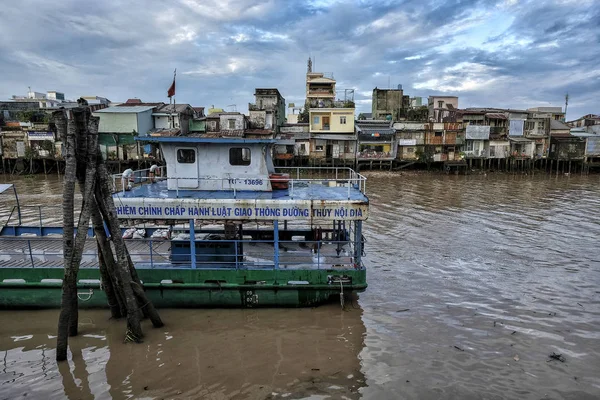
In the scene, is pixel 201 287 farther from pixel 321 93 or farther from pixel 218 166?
pixel 321 93

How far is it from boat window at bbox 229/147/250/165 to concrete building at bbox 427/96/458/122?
155 ft

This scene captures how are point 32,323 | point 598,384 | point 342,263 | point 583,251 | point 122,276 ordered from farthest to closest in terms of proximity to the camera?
point 583,251, point 342,263, point 32,323, point 122,276, point 598,384

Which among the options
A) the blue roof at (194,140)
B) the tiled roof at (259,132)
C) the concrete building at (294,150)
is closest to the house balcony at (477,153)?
the concrete building at (294,150)

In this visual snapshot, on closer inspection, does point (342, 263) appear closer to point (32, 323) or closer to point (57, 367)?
point (57, 367)

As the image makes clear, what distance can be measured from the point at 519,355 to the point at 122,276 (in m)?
9.19

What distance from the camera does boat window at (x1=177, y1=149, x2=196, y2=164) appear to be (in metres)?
11.0

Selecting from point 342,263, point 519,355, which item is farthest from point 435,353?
point 342,263

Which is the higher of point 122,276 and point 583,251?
point 122,276

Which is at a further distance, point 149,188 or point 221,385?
point 149,188

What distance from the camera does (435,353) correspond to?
28.3 ft

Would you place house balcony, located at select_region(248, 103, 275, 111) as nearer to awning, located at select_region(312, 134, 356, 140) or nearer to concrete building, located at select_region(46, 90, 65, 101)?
awning, located at select_region(312, 134, 356, 140)

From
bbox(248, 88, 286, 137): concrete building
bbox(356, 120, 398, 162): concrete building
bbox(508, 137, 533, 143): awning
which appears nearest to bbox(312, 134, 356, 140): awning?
bbox(356, 120, 398, 162): concrete building

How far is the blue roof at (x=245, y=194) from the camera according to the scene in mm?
10109

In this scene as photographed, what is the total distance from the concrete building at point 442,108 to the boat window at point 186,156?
158ft
